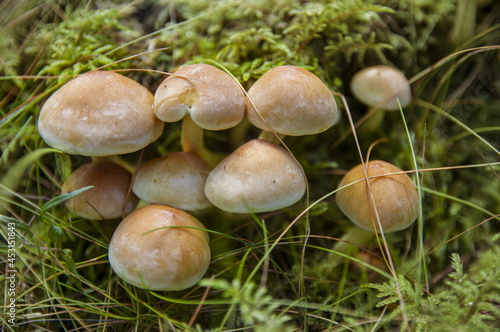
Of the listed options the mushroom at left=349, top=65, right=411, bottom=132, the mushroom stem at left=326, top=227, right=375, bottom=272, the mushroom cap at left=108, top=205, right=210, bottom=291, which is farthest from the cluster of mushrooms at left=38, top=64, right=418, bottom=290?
the mushroom at left=349, top=65, right=411, bottom=132

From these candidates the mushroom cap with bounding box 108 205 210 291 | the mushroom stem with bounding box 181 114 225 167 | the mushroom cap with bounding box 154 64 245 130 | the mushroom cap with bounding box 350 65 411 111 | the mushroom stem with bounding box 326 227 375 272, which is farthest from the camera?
the mushroom cap with bounding box 350 65 411 111

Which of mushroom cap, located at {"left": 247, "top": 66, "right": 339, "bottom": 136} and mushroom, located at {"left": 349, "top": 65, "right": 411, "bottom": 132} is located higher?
mushroom cap, located at {"left": 247, "top": 66, "right": 339, "bottom": 136}

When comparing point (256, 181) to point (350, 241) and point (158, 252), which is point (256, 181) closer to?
point (158, 252)

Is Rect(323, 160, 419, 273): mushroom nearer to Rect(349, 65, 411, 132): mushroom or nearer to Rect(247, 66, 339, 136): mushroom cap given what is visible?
Rect(247, 66, 339, 136): mushroom cap

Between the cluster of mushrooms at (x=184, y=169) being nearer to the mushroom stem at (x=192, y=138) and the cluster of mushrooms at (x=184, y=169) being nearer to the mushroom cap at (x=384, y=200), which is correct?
the mushroom cap at (x=384, y=200)

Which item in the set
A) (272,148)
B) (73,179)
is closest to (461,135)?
(272,148)

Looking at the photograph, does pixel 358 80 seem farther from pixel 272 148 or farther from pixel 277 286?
pixel 277 286
